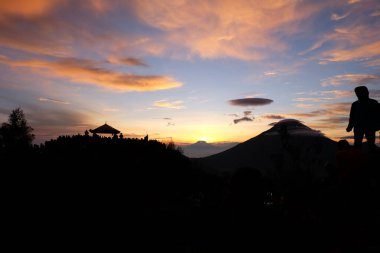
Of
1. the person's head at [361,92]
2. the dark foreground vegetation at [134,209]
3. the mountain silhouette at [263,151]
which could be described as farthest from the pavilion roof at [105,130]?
the mountain silhouette at [263,151]

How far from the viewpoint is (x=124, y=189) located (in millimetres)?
8328

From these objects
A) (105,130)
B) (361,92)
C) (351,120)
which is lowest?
(351,120)

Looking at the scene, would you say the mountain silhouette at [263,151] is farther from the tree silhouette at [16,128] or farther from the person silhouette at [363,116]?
the person silhouette at [363,116]

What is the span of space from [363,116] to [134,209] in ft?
24.4

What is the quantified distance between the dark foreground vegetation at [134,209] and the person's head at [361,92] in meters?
1.97

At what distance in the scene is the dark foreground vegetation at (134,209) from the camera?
6.91 metres

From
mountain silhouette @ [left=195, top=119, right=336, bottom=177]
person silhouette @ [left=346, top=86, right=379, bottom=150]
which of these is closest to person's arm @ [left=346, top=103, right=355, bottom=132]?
person silhouette @ [left=346, top=86, right=379, bottom=150]

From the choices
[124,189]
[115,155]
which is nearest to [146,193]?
[124,189]

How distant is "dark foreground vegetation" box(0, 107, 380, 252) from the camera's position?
691cm

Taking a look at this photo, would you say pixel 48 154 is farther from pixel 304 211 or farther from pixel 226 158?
pixel 226 158

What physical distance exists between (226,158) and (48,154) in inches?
3366

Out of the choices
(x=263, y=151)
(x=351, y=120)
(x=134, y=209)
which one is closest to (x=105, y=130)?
(x=134, y=209)

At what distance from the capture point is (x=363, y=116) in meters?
9.91

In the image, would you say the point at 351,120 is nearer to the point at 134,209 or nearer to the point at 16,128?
the point at 134,209
